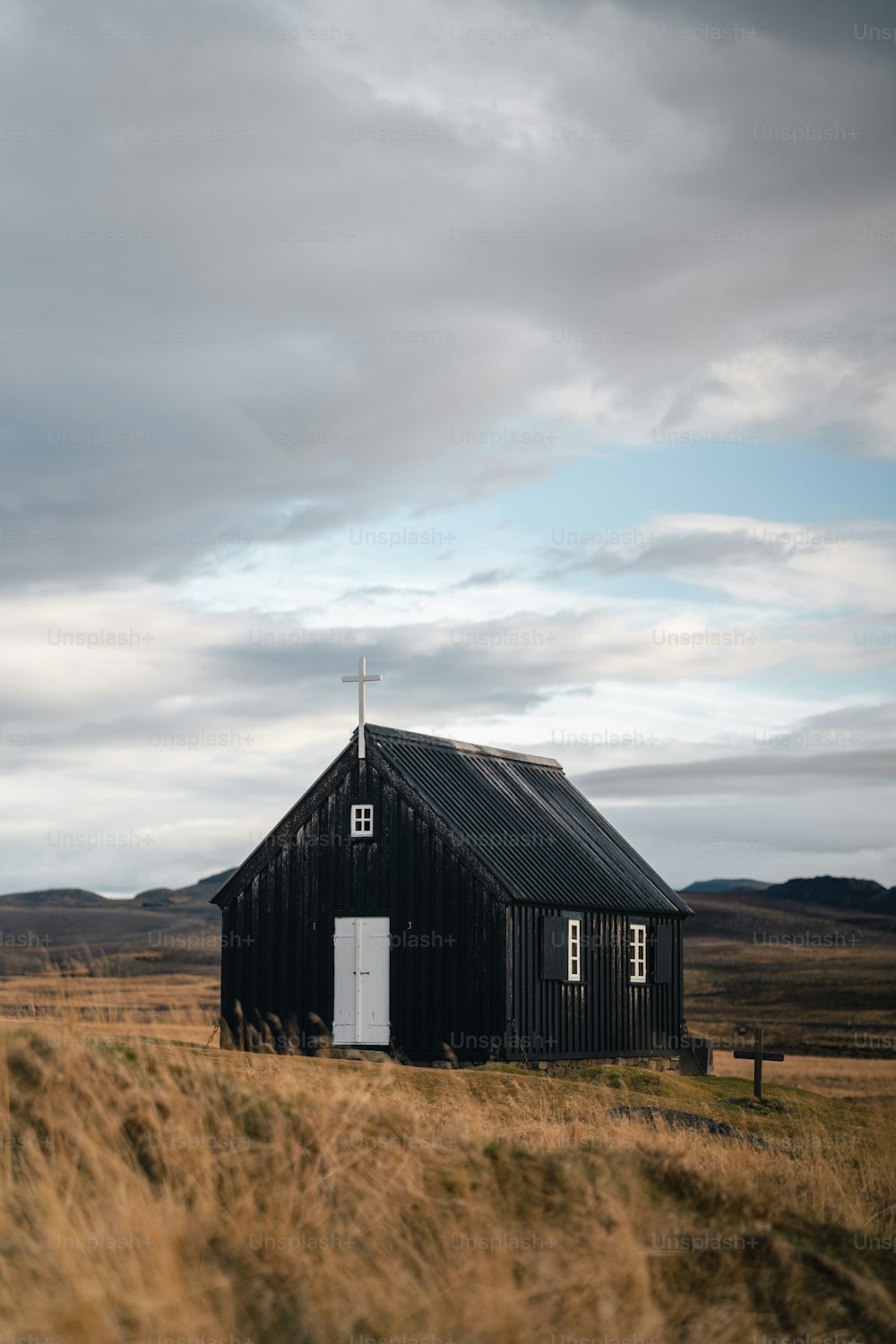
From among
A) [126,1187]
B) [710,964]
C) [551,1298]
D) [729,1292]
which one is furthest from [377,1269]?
[710,964]

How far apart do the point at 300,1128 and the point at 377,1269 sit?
1.88 meters

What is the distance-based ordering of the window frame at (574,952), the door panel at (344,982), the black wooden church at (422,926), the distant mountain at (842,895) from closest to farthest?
the black wooden church at (422,926)
the door panel at (344,982)
the window frame at (574,952)
the distant mountain at (842,895)

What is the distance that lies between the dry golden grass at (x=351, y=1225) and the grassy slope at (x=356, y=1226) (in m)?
0.02

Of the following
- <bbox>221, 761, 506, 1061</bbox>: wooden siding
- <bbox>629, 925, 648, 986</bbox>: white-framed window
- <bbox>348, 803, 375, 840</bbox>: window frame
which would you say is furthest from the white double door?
<bbox>629, 925, 648, 986</bbox>: white-framed window

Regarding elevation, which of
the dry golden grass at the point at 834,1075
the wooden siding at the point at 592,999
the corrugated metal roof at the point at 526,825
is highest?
the corrugated metal roof at the point at 526,825

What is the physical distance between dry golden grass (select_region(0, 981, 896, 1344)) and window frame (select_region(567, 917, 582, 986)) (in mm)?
16691

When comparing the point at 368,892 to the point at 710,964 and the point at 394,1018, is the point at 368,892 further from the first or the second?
the point at 710,964

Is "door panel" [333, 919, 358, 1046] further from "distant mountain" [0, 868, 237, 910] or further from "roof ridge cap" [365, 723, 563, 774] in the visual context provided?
"distant mountain" [0, 868, 237, 910]

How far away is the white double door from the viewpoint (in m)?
27.9

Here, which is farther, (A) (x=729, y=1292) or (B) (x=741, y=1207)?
(B) (x=741, y=1207)

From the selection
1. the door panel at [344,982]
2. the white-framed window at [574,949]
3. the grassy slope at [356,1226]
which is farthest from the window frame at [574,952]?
the grassy slope at [356,1226]

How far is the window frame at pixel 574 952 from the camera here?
95.1 feet

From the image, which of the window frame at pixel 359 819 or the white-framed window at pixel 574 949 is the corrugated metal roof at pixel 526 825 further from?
the window frame at pixel 359 819

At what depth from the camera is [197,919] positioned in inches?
5453
